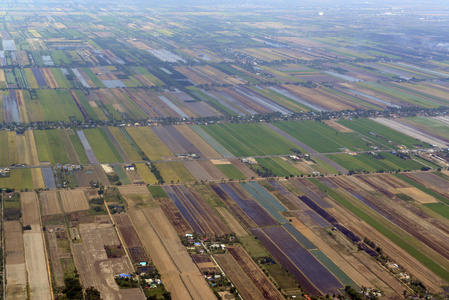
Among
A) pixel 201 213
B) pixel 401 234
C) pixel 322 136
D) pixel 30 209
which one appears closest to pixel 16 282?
pixel 30 209

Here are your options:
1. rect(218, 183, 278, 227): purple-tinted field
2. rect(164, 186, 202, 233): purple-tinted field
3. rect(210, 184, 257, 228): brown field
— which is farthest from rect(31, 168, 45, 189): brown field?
rect(218, 183, 278, 227): purple-tinted field

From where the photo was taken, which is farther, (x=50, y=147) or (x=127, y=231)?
(x=50, y=147)

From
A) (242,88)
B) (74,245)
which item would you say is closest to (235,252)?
(74,245)

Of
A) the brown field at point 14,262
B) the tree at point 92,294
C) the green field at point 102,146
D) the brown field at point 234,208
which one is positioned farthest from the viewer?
the green field at point 102,146

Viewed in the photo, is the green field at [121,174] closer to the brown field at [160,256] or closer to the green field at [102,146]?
the green field at [102,146]

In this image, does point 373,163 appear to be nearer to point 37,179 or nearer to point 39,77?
point 37,179

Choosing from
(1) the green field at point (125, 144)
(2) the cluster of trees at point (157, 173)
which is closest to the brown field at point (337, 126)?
(1) the green field at point (125, 144)

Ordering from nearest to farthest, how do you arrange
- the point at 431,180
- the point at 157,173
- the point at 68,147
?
the point at 157,173 → the point at 68,147 → the point at 431,180
